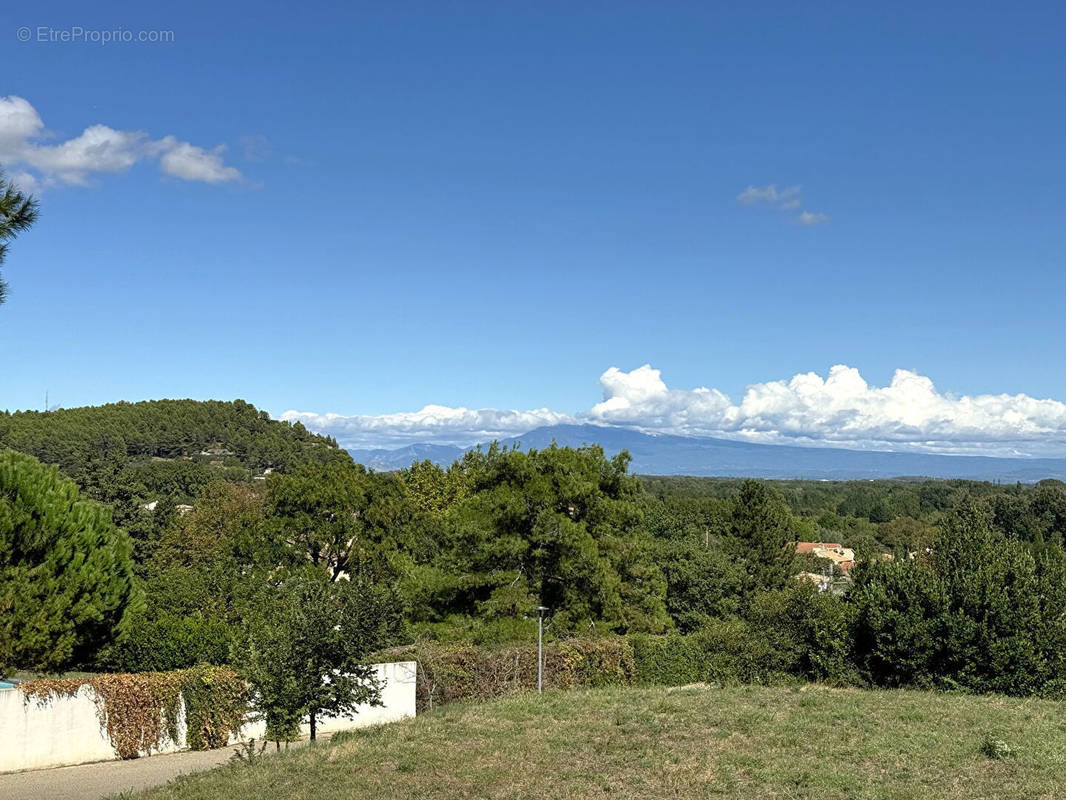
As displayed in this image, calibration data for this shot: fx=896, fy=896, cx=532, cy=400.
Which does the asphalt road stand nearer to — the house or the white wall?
the white wall

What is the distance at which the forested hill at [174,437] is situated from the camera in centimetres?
10681

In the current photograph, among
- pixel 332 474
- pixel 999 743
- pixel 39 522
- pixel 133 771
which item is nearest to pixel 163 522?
pixel 332 474

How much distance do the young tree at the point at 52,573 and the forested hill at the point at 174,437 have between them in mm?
76724

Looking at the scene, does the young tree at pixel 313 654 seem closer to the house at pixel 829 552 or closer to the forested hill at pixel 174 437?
the house at pixel 829 552

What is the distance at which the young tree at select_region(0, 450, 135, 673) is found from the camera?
68.6 ft

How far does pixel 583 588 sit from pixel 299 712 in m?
16.9

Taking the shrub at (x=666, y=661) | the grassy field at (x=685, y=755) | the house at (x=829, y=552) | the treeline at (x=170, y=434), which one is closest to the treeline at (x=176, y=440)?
the treeline at (x=170, y=434)

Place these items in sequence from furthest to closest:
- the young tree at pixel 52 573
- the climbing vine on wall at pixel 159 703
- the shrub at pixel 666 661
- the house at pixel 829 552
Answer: the house at pixel 829 552, the shrub at pixel 666 661, the young tree at pixel 52 573, the climbing vine on wall at pixel 159 703

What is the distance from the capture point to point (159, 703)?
1972cm

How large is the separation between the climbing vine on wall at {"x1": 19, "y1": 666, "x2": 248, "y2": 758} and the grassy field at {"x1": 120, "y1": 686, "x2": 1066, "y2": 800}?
4.41 m

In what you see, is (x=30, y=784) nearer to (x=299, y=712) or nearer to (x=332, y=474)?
(x=299, y=712)

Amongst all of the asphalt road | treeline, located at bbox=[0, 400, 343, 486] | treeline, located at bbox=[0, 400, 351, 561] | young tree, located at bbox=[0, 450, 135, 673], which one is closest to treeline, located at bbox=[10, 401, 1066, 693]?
young tree, located at bbox=[0, 450, 135, 673]

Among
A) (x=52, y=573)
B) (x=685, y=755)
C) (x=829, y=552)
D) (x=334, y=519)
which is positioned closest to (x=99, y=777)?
(x=52, y=573)

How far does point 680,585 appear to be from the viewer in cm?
4538
